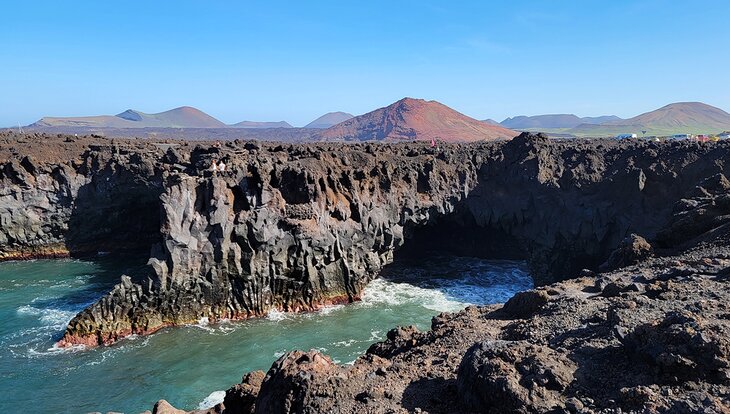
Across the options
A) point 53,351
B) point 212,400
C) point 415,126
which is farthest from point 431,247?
point 415,126

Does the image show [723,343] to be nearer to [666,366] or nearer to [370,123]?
[666,366]

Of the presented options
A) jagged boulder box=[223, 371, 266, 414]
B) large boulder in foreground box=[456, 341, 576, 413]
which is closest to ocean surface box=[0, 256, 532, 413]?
jagged boulder box=[223, 371, 266, 414]

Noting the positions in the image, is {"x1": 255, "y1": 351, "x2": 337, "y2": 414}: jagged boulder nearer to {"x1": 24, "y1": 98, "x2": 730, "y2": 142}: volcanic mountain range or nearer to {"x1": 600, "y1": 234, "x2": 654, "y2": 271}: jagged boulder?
{"x1": 600, "y1": 234, "x2": 654, "y2": 271}: jagged boulder

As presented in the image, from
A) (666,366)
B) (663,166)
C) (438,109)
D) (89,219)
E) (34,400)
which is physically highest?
(438,109)

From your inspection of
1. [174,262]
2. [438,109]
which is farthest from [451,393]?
[438,109]

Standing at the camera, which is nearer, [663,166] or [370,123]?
[663,166]

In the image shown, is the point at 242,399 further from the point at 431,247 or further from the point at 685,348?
the point at 431,247

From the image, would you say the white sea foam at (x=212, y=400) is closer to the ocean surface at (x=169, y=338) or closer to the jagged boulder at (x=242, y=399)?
the ocean surface at (x=169, y=338)
